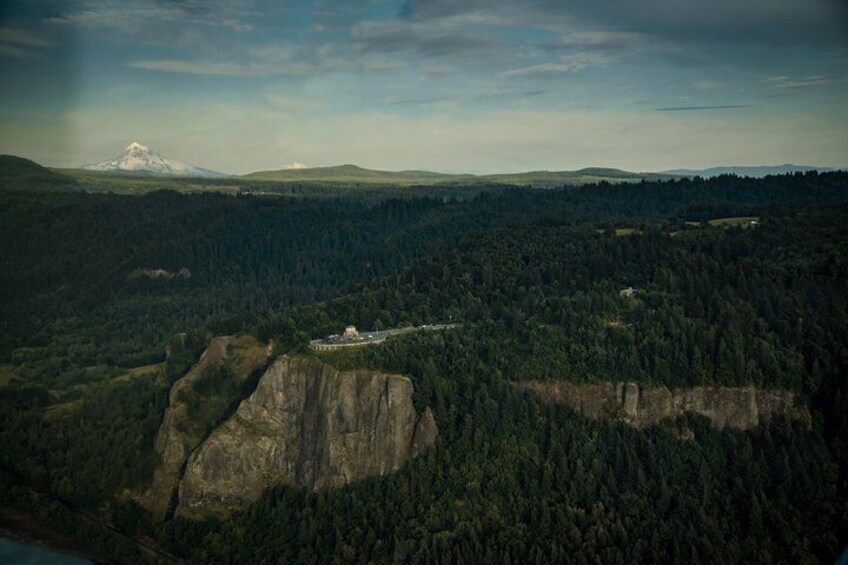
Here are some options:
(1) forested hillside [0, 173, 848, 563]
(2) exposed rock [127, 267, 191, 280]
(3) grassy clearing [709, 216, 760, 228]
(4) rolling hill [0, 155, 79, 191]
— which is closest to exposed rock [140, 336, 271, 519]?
(1) forested hillside [0, 173, 848, 563]

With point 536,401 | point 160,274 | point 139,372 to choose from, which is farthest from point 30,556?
point 160,274

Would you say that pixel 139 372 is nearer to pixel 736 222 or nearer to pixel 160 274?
pixel 160 274

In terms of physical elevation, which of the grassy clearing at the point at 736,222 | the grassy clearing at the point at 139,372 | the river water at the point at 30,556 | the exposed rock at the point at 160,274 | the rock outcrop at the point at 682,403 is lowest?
the river water at the point at 30,556

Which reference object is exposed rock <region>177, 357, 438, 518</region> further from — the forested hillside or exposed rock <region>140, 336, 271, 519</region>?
exposed rock <region>140, 336, 271, 519</region>

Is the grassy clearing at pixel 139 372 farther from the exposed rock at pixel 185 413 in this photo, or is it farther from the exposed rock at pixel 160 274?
the exposed rock at pixel 160 274

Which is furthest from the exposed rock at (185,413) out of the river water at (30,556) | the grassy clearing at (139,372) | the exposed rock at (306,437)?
the grassy clearing at (139,372)

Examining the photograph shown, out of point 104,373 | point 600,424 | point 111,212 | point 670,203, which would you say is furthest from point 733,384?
point 111,212

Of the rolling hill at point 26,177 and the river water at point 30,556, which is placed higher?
the rolling hill at point 26,177
